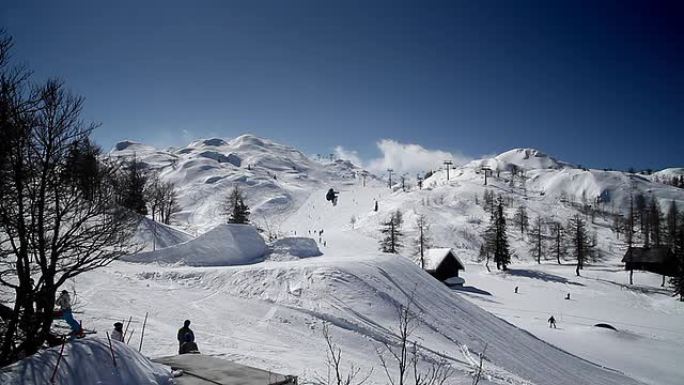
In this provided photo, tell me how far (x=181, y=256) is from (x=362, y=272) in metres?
15.0

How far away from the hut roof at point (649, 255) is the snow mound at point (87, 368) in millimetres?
74884

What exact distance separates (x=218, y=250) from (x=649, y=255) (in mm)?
67569

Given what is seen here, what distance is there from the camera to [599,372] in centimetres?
2094

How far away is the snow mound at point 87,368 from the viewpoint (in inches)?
199

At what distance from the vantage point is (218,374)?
7176 mm

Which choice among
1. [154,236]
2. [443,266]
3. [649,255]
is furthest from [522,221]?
[154,236]

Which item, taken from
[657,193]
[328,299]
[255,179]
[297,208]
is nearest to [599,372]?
[328,299]

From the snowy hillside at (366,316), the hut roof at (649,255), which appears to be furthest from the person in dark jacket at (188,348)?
the hut roof at (649,255)

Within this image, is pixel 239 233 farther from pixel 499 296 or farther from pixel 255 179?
pixel 255 179

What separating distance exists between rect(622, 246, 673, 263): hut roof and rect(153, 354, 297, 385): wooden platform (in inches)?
2867

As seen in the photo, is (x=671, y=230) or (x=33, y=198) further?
(x=671, y=230)

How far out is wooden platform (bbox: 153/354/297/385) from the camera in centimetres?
677

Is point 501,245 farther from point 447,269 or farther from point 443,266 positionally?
point 443,266

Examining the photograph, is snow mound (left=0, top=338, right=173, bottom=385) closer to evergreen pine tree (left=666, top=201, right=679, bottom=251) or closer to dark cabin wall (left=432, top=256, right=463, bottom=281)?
dark cabin wall (left=432, top=256, right=463, bottom=281)
